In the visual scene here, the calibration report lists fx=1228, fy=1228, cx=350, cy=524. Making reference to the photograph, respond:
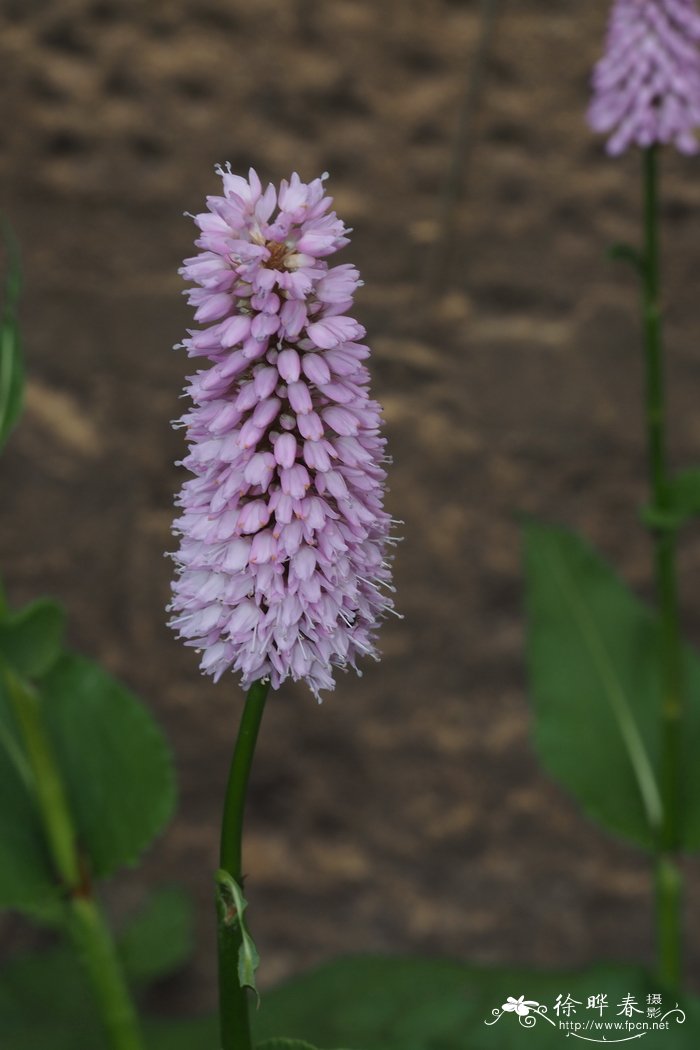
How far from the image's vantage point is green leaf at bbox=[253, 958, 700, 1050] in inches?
66.9

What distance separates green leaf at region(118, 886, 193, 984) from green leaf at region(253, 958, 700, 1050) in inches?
14.0

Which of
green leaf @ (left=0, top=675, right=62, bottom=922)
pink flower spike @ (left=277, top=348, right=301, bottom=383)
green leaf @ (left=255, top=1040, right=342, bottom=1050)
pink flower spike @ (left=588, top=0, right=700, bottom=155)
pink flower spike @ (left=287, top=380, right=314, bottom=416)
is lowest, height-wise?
green leaf @ (left=255, top=1040, right=342, bottom=1050)

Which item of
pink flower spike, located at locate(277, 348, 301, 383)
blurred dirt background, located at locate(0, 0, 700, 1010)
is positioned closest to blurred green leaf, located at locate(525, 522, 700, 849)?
blurred dirt background, located at locate(0, 0, 700, 1010)

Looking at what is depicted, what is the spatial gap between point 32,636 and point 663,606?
95 cm

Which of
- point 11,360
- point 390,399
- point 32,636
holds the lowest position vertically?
point 32,636

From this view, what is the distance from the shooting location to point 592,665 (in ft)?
6.94

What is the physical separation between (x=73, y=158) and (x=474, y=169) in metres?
0.74

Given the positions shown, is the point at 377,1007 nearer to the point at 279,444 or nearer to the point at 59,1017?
the point at 59,1017

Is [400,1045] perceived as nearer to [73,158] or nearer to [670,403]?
[670,403]

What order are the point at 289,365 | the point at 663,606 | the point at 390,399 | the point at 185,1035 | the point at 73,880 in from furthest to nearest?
the point at 390,399 → the point at 185,1035 → the point at 663,606 → the point at 73,880 → the point at 289,365

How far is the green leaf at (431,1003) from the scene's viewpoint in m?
1.70

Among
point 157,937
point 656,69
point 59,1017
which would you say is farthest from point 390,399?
point 59,1017

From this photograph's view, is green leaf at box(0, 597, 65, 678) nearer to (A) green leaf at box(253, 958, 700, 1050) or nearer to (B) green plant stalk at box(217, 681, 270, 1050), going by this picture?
(B) green plant stalk at box(217, 681, 270, 1050)

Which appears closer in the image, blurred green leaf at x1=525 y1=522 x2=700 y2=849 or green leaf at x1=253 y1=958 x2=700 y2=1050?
green leaf at x1=253 y1=958 x2=700 y2=1050
